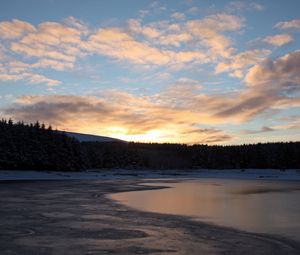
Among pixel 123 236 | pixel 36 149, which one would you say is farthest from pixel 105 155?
pixel 123 236

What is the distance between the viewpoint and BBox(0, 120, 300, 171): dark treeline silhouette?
86.7 m

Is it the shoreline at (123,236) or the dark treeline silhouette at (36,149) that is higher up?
the dark treeline silhouette at (36,149)

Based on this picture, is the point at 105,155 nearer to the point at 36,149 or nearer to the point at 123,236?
the point at 36,149

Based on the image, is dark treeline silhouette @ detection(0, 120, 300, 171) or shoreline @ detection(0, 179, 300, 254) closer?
shoreline @ detection(0, 179, 300, 254)

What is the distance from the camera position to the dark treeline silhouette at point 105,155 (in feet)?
284

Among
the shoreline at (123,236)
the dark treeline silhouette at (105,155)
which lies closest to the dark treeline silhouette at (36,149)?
the dark treeline silhouette at (105,155)

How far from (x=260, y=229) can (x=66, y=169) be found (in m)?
80.2

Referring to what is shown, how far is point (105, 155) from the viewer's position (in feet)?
443

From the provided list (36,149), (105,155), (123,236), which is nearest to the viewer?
(123,236)

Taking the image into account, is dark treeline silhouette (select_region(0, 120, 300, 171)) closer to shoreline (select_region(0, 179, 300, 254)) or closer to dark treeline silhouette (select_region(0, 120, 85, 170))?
dark treeline silhouette (select_region(0, 120, 85, 170))

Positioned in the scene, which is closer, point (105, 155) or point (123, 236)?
point (123, 236)

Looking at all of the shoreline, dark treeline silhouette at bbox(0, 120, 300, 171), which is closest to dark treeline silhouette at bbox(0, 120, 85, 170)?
dark treeline silhouette at bbox(0, 120, 300, 171)

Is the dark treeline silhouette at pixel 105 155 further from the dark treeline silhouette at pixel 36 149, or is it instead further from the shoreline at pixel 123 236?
the shoreline at pixel 123 236

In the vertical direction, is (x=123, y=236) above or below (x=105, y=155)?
below
